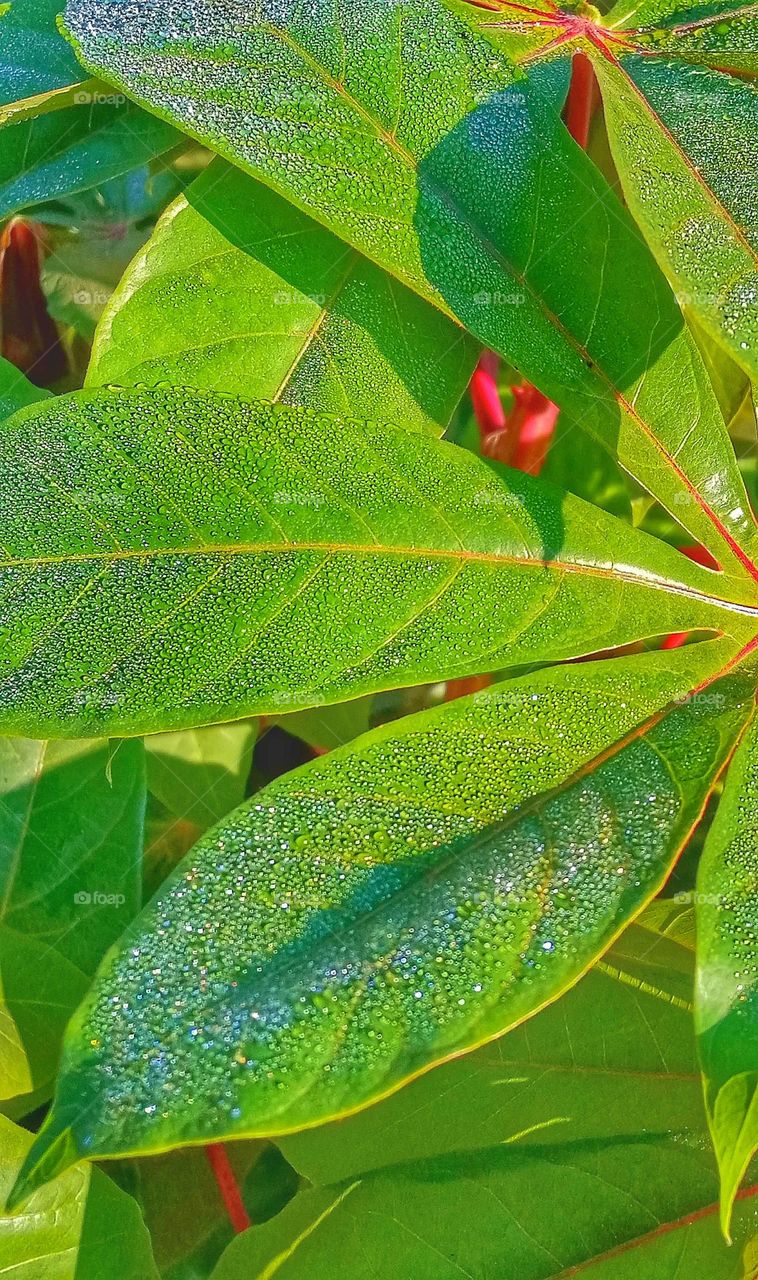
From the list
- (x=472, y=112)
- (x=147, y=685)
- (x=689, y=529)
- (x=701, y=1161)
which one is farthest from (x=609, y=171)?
→ (x=701, y=1161)

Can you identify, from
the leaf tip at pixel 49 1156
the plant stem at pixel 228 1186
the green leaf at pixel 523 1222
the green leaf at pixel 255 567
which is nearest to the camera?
the leaf tip at pixel 49 1156

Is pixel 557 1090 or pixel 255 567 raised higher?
pixel 255 567

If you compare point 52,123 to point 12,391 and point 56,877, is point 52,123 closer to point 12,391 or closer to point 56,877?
point 12,391

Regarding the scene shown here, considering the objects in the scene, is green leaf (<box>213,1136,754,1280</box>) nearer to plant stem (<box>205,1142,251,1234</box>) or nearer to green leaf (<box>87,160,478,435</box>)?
plant stem (<box>205,1142,251,1234</box>)

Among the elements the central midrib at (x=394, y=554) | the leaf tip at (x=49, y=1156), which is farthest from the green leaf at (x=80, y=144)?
the leaf tip at (x=49, y=1156)

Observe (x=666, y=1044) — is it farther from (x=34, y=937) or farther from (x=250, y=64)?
(x=250, y=64)

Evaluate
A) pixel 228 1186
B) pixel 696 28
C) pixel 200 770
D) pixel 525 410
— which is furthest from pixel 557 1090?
pixel 696 28

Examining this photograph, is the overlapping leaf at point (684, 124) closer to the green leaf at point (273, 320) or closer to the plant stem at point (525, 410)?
the plant stem at point (525, 410)
